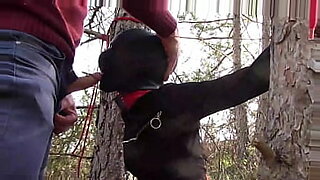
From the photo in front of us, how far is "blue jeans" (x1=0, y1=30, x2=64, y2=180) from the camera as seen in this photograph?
1.42ft

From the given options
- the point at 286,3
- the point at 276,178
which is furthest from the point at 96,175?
the point at 286,3

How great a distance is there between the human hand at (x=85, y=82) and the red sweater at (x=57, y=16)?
114 mm

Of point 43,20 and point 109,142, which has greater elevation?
point 43,20

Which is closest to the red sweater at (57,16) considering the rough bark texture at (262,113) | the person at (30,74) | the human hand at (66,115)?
the person at (30,74)

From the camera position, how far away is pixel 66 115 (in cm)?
67

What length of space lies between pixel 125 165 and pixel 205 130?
139 millimetres

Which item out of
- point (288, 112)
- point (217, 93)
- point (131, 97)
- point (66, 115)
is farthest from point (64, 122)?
point (288, 112)

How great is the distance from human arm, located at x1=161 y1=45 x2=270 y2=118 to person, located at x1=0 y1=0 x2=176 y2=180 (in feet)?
0.71

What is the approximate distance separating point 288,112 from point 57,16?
1.30 ft

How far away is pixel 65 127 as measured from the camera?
67 centimetres

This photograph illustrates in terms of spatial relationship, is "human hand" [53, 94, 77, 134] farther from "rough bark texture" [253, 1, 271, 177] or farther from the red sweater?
"rough bark texture" [253, 1, 271, 177]

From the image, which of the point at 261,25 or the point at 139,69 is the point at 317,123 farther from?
the point at 139,69

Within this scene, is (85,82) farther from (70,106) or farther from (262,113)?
(262,113)

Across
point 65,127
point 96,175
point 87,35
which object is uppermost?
point 87,35
